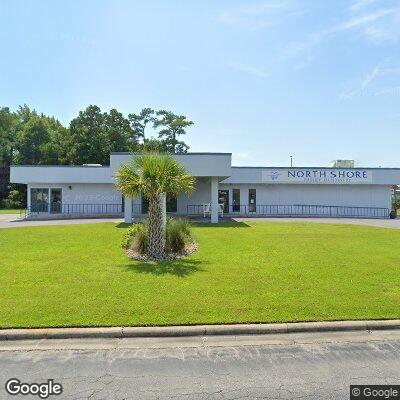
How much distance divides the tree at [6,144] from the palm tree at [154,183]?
4925cm

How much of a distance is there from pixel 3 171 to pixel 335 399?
6083 cm

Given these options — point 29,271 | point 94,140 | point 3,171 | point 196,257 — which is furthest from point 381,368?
point 3,171

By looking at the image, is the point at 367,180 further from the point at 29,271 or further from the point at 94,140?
the point at 94,140

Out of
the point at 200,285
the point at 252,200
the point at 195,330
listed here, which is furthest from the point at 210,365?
the point at 252,200

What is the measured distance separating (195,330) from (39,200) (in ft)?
100

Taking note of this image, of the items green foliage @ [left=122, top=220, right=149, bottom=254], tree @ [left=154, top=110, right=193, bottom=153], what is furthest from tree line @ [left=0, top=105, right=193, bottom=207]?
green foliage @ [left=122, top=220, right=149, bottom=254]

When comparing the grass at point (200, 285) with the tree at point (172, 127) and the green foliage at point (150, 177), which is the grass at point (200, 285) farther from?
the tree at point (172, 127)

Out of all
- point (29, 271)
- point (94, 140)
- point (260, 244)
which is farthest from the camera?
point (94, 140)

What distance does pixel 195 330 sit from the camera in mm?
5902

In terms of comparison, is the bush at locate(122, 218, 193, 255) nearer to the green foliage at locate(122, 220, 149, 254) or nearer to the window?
the green foliage at locate(122, 220, 149, 254)

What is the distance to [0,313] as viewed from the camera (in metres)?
6.40

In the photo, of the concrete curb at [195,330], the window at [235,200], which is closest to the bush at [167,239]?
the concrete curb at [195,330]

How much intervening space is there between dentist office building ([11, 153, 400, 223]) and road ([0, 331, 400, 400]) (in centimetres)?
2496

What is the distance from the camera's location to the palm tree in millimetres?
11789
